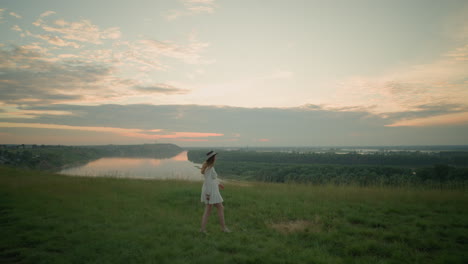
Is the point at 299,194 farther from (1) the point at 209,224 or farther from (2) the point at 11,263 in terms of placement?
(2) the point at 11,263

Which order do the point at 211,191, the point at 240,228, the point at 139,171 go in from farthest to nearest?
the point at 139,171 < the point at 240,228 < the point at 211,191

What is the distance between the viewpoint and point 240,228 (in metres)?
7.26

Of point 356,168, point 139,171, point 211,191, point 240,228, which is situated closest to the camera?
point 211,191

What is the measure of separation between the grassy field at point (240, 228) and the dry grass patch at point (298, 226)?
29 mm

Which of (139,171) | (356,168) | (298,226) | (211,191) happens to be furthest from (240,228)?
(356,168)

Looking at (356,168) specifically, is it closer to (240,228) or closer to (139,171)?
(139,171)

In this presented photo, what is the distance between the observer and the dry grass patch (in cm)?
691

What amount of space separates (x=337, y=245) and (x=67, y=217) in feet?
26.9

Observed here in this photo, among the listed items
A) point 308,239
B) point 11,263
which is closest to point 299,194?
point 308,239

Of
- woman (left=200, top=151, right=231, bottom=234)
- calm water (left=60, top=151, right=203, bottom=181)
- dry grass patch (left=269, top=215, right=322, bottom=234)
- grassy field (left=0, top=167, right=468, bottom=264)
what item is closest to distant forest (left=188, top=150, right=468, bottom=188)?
calm water (left=60, top=151, right=203, bottom=181)

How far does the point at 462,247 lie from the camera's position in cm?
571

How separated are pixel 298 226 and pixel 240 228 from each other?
1736 millimetres

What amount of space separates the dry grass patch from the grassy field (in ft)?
0.09

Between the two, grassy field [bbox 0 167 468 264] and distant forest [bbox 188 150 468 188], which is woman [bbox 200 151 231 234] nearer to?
grassy field [bbox 0 167 468 264]
